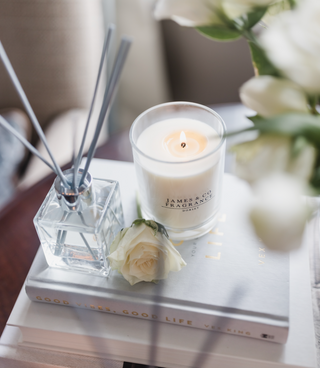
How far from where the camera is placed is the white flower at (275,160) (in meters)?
0.18

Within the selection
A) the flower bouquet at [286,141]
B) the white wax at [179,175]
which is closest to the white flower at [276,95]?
the flower bouquet at [286,141]

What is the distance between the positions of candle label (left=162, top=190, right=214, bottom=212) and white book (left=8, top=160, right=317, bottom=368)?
0.36 ft

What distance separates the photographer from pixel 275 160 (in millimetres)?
178

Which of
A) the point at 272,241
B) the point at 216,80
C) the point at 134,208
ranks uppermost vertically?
the point at 216,80

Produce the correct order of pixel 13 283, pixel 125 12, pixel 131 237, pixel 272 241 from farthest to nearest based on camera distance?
1. pixel 125 12
2. pixel 13 283
3. pixel 131 237
4. pixel 272 241

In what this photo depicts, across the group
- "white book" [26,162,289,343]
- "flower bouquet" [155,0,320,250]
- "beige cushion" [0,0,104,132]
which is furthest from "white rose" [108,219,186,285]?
"beige cushion" [0,0,104,132]

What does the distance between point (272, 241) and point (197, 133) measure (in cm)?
21

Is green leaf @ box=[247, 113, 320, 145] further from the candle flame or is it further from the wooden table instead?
the wooden table

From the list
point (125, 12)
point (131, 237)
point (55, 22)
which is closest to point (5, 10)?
point (55, 22)

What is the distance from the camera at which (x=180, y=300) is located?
340 mm

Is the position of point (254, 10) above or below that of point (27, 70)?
below

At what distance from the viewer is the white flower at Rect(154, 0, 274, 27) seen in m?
0.22

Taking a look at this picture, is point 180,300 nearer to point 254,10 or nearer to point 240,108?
point 254,10

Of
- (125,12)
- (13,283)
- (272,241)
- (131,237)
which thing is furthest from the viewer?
(125,12)
